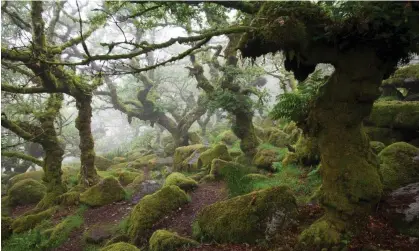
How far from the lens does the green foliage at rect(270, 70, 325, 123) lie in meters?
6.60

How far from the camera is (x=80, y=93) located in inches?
490

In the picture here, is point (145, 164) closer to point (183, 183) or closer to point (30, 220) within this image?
point (30, 220)

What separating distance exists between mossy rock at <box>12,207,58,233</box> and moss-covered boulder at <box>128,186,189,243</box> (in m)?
4.67

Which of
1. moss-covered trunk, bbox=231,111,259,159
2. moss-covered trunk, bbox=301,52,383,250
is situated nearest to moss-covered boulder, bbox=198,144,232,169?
moss-covered trunk, bbox=231,111,259,159

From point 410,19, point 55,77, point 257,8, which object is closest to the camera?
point 410,19

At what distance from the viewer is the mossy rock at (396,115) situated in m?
8.93

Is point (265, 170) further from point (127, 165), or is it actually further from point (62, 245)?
point (127, 165)

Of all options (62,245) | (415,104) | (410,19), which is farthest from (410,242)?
(62,245)

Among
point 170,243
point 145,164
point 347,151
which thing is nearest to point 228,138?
point 145,164

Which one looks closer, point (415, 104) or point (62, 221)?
point (415, 104)

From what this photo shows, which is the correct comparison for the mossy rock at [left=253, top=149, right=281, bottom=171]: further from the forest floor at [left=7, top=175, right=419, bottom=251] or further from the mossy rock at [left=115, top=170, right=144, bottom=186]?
the mossy rock at [left=115, top=170, right=144, bottom=186]

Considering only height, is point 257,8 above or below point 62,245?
above

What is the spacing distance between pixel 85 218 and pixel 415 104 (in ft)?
40.1

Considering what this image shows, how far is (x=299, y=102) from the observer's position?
681 centimetres
